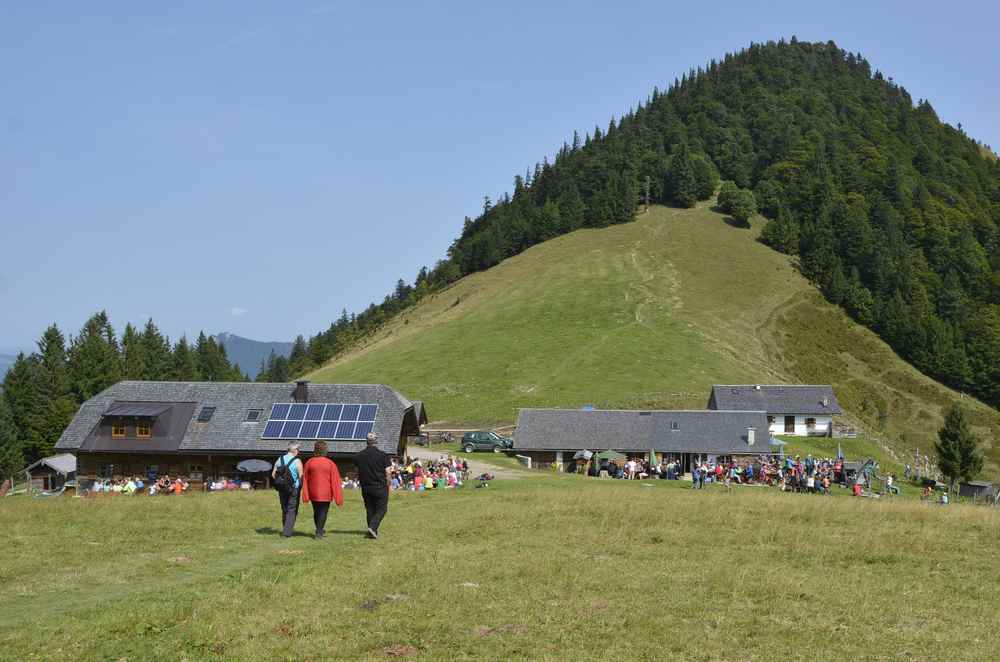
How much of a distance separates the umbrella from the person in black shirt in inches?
Result: 1211

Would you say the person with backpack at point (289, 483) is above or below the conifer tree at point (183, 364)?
below

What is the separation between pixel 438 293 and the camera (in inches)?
6255

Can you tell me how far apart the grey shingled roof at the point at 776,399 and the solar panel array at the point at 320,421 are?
143 feet

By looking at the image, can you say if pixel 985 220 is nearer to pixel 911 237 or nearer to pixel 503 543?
pixel 911 237

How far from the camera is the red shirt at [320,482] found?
53.1 ft

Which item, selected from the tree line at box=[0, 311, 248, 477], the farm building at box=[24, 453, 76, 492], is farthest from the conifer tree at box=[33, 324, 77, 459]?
the farm building at box=[24, 453, 76, 492]

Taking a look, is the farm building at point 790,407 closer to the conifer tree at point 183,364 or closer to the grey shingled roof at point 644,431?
the grey shingled roof at point 644,431

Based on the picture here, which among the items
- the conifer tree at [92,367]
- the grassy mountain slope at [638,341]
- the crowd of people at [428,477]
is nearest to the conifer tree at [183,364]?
the conifer tree at [92,367]

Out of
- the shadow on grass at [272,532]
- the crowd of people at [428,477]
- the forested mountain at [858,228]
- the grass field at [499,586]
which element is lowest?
the crowd of people at [428,477]

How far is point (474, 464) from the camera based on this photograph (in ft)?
178

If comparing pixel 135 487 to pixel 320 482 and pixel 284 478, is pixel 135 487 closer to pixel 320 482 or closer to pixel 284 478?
pixel 284 478

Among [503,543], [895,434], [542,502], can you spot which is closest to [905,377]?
[895,434]

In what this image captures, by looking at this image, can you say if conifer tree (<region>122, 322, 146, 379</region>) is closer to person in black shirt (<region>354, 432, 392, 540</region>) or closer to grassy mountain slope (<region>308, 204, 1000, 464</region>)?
grassy mountain slope (<region>308, 204, 1000, 464</region>)

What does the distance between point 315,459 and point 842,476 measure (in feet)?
157
